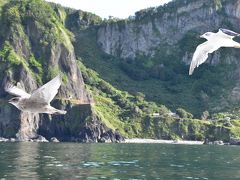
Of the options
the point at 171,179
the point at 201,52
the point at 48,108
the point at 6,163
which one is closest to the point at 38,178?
the point at 171,179

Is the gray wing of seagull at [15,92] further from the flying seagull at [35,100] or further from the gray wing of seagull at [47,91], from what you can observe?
the gray wing of seagull at [47,91]

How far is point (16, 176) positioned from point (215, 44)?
49.9 meters

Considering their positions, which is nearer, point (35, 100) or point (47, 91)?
point (47, 91)

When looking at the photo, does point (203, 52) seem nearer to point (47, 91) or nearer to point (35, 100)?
point (47, 91)

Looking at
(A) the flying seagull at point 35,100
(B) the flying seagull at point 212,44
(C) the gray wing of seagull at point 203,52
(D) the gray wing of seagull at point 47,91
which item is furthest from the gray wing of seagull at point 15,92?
(B) the flying seagull at point 212,44

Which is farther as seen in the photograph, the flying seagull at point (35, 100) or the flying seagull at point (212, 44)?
the flying seagull at point (35, 100)

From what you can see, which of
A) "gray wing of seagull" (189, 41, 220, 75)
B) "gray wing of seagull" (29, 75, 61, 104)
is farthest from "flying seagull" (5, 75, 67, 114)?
"gray wing of seagull" (189, 41, 220, 75)

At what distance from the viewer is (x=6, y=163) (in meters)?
86.7

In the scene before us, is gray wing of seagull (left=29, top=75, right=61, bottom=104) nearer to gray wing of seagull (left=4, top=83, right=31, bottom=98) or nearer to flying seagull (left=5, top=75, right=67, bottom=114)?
flying seagull (left=5, top=75, right=67, bottom=114)

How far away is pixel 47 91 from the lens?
2302 cm

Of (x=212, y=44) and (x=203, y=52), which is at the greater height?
(x=212, y=44)

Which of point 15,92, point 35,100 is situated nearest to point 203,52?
point 35,100

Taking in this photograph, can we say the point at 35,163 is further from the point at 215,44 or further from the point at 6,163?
the point at 215,44

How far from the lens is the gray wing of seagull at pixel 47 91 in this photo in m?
22.2
